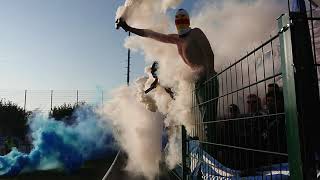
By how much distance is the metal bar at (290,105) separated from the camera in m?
1.93

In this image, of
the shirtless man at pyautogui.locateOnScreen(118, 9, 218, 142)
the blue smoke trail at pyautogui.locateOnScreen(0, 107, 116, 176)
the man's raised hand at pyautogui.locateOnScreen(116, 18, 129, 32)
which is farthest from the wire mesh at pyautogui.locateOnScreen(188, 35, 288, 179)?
the blue smoke trail at pyautogui.locateOnScreen(0, 107, 116, 176)

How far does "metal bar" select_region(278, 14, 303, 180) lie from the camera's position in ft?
6.33

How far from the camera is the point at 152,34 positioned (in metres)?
8.15

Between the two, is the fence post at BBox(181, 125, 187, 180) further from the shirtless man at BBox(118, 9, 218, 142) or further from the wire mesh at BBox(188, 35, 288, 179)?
the shirtless man at BBox(118, 9, 218, 142)

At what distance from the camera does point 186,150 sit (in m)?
5.53

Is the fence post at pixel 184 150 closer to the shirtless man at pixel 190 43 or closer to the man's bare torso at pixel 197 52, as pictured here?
the shirtless man at pixel 190 43

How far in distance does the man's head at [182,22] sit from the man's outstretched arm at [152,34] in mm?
177

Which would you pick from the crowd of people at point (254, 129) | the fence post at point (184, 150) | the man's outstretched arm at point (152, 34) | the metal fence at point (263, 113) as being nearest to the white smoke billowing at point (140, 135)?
the man's outstretched arm at point (152, 34)

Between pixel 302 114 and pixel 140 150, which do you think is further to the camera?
pixel 140 150

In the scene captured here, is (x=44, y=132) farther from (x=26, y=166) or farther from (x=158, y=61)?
(x=158, y=61)

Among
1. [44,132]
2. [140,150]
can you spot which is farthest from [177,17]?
[44,132]

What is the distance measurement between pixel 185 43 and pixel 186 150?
253cm

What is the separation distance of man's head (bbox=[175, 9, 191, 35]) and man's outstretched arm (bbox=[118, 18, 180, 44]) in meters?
0.18

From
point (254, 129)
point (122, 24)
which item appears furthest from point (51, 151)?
point (254, 129)
